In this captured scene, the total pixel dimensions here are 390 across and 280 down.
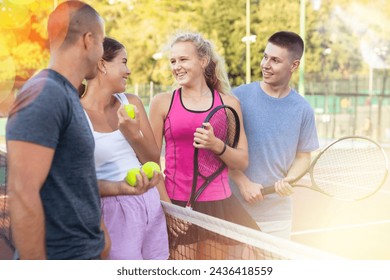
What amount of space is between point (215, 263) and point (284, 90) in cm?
52

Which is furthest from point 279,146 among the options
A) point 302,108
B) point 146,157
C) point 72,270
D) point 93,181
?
point 93,181

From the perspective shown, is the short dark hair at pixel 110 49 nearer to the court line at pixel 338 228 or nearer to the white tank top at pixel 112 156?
the white tank top at pixel 112 156

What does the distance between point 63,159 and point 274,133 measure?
849mm

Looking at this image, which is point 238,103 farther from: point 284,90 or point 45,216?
point 45,216

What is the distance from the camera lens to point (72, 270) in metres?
1.28

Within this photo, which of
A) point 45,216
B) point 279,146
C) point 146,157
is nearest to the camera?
point 45,216

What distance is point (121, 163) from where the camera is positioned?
1299 millimetres

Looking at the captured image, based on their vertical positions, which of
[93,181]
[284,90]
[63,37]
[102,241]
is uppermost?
[63,37]

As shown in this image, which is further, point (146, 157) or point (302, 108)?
point (302, 108)

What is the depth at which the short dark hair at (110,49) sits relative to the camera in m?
1.34

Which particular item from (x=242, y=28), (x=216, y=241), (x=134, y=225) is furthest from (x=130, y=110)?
(x=242, y=28)

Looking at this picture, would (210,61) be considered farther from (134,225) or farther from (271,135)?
(134,225)

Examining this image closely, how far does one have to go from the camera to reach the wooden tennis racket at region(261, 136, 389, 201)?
5.97ft

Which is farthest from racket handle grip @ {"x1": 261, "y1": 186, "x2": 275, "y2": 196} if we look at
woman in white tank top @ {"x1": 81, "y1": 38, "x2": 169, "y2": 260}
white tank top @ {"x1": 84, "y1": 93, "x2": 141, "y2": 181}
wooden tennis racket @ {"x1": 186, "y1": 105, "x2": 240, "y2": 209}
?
white tank top @ {"x1": 84, "y1": 93, "x2": 141, "y2": 181}
